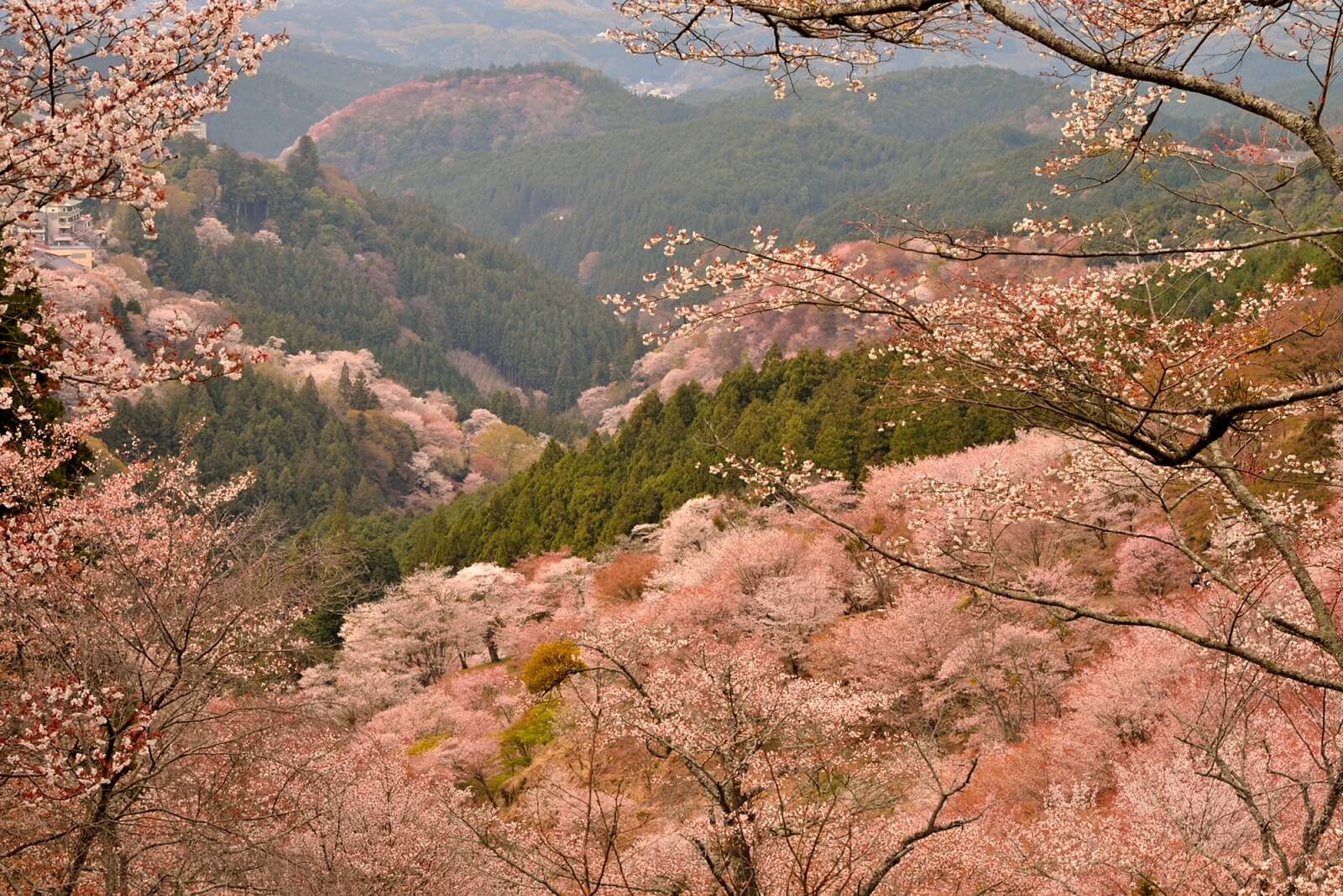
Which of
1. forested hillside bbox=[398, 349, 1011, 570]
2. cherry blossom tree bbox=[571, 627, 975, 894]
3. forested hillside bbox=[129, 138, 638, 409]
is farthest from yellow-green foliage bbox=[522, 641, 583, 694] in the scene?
forested hillside bbox=[129, 138, 638, 409]

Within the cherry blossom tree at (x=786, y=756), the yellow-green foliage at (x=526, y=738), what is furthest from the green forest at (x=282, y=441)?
the cherry blossom tree at (x=786, y=756)

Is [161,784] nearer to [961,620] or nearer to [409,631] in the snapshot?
[961,620]

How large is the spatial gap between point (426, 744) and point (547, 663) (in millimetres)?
3725

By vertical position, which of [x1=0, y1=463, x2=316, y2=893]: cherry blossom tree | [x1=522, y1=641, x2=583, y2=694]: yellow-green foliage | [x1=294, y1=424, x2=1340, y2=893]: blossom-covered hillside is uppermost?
[x1=0, y1=463, x2=316, y2=893]: cherry blossom tree

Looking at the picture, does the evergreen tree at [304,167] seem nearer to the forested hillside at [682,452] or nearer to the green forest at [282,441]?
the green forest at [282,441]

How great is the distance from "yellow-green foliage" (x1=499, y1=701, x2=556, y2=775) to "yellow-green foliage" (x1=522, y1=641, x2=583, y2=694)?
1.95 feet

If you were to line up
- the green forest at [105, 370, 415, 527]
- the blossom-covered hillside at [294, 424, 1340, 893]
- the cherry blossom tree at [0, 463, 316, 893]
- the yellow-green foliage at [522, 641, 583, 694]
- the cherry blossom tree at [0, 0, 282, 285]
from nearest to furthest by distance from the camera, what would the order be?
the cherry blossom tree at [0, 0, 282, 285]
the cherry blossom tree at [0, 463, 316, 893]
the blossom-covered hillside at [294, 424, 1340, 893]
the yellow-green foliage at [522, 641, 583, 694]
the green forest at [105, 370, 415, 527]

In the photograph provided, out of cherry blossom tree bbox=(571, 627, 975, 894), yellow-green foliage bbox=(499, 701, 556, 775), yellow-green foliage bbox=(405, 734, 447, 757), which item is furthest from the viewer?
yellow-green foliage bbox=(499, 701, 556, 775)

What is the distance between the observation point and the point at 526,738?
83.9ft

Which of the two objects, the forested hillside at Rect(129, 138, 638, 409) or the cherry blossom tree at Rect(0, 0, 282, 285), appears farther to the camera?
the forested hillside at Rect(129, 138, 638, 409)

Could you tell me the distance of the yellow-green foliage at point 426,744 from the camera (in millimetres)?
24094

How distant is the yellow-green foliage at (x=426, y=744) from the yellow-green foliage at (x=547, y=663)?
256 centimetres

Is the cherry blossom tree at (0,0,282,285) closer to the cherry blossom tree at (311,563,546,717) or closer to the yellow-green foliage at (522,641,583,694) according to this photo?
the yellow-green foliage at (522,641,583,694)

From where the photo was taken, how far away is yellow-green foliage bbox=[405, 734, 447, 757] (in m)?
24.1
